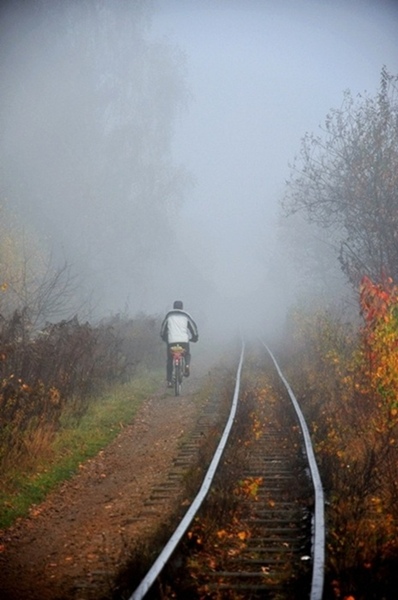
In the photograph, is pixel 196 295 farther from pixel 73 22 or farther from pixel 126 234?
pixel 73 22

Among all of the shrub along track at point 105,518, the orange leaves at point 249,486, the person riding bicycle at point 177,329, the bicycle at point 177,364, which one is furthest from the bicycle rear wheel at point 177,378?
the orange leaves at point 249,486

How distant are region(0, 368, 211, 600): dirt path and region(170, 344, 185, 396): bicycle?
491cm

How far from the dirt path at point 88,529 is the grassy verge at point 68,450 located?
18cm

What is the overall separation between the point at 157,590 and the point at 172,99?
3892 centimetres

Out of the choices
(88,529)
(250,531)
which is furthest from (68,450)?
(250,531)

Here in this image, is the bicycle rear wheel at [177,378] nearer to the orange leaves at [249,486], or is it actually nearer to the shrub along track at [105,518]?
the shrub along track at [105,518]

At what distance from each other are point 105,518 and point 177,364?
9.65 metres

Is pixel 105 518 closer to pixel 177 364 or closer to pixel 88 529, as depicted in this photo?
pixel 88 529

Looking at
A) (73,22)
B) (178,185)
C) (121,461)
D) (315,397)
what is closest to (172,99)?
(178,185)

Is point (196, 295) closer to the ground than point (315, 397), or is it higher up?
higher up

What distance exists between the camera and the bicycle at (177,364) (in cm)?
1684

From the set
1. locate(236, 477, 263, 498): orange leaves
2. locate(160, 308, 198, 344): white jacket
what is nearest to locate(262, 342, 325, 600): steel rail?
locate(236, 477, 263, 498): orange leaves

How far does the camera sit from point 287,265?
226ft

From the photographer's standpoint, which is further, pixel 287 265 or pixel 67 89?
pixel 287 265
